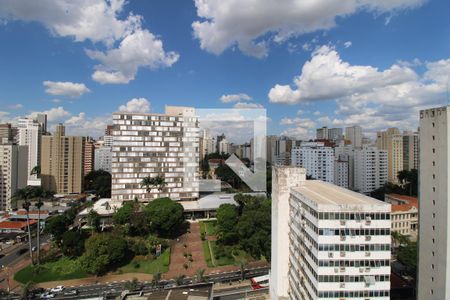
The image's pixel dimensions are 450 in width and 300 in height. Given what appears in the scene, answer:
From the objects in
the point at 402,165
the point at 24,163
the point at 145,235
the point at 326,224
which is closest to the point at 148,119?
the point at 145,235

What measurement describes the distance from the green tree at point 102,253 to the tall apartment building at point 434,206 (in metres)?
23.0

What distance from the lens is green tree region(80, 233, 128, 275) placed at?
25.6m

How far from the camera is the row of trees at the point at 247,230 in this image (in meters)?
28.6

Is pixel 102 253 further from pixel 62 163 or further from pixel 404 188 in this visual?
pixel 404 188

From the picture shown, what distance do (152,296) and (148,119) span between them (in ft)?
97.7

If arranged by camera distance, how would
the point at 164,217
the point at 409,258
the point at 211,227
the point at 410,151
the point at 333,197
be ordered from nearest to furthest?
the point at 333,197, the point at 409,258, the point at 164,217, the point at 211,227, the point at 410,151

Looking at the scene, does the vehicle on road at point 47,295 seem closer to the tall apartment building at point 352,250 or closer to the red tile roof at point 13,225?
the red tile roof at point 13,225

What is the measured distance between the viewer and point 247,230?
2973 centimetres

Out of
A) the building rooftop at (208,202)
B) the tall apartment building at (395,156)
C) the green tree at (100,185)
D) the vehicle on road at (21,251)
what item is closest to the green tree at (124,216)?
the building rooftop at (208,202)

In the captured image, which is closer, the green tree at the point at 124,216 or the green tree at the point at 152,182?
the green tree at the point at 124,216

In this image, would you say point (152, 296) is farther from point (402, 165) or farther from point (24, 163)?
point (402, 165)

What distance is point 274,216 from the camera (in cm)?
2131

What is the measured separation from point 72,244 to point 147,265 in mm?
7722

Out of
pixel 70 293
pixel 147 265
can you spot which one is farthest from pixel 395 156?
pixel 70 293
